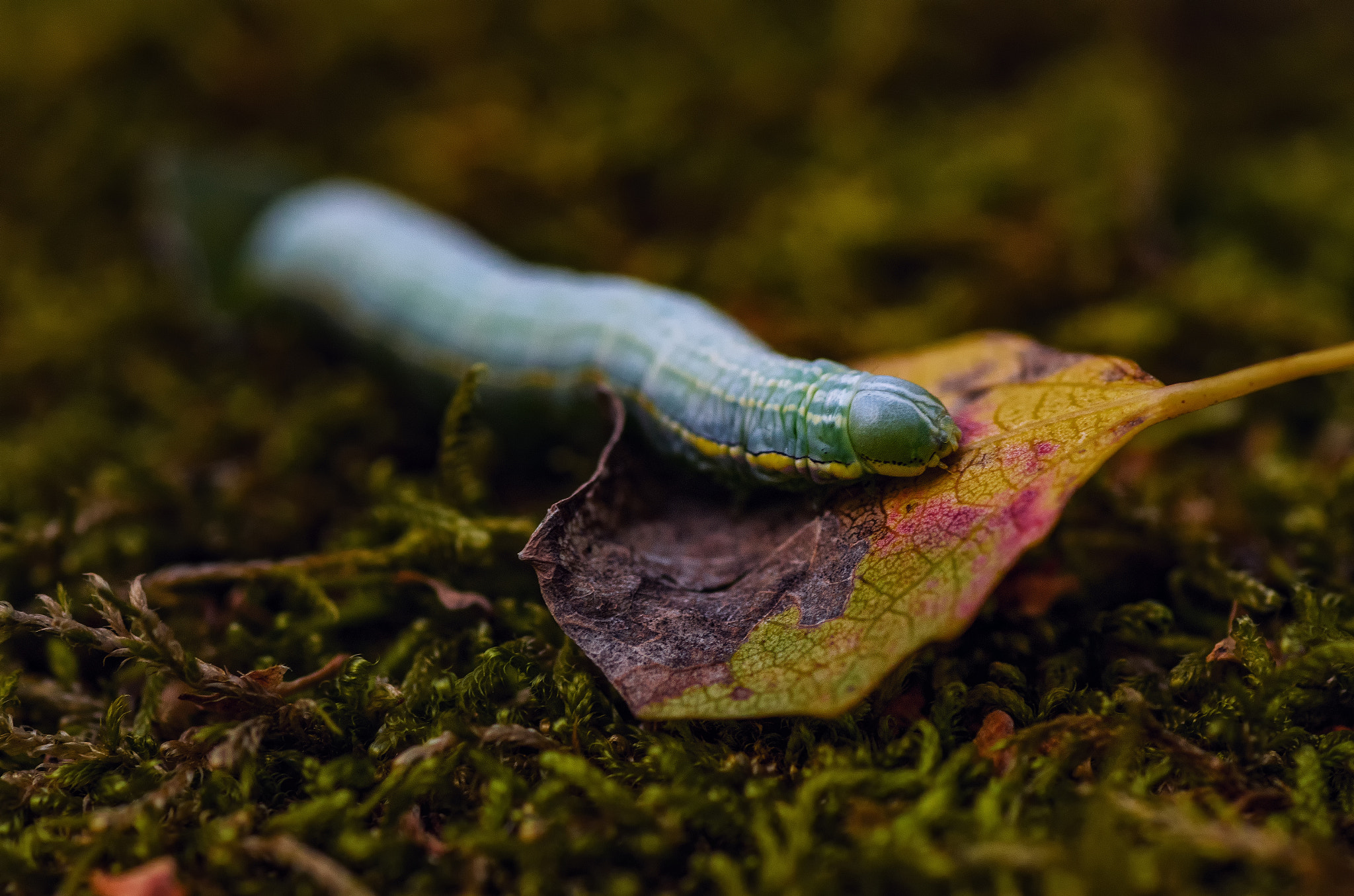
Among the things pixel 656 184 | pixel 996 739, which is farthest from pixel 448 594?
pixel 656 184

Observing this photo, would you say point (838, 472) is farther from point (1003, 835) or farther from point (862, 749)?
point (1003, 835)

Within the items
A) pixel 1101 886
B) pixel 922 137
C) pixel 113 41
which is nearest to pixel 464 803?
pixel 1101 886

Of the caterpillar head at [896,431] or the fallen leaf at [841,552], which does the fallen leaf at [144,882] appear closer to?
the fallen leaf at [841,552]

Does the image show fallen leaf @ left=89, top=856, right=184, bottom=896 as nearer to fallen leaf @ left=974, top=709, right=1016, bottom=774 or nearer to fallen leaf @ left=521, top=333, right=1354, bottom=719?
fallen leaf @ left=521, top=333, right=1354, bottom=719

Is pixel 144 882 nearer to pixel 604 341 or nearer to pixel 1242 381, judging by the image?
pixel 604 341

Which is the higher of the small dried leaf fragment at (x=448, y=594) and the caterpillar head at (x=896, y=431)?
the caterpillar head at (x=896, y=431)

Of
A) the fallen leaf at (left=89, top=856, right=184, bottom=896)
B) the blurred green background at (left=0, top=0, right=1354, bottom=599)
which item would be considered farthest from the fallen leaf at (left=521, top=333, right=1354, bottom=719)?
the blurred green background at (left=0, top=0, right=1354, bottom=599)

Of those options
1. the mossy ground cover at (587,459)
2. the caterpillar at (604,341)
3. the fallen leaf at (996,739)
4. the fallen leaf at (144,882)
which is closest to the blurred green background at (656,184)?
the mossy ground cover at (587,459)
